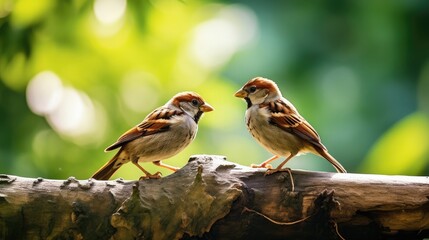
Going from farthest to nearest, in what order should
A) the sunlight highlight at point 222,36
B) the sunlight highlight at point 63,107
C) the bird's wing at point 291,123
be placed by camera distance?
the sunlight highlight at point 222,36 < the sunlight highlight at point 63,107 < the bird's wing at point 291,123

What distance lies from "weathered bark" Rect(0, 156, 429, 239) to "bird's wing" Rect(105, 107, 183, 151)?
19.8 inches

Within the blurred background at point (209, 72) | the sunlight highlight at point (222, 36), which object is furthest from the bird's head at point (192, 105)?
the sunlight highlight at point (222, 36)

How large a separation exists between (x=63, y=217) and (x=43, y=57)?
8.38 feet

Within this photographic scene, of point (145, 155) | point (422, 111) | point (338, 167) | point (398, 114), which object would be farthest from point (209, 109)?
point (398, 114)

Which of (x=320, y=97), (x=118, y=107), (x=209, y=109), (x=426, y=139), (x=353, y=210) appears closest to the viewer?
(x=353, y=210)

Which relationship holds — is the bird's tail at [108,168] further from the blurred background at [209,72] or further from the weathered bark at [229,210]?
the blurred background at [209,72]

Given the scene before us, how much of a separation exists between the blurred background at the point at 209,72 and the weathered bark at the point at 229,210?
5.22ft

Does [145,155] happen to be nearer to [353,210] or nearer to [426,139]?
[353,210]

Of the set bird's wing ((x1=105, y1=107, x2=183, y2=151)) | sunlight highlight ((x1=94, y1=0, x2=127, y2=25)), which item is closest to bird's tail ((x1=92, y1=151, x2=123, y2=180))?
bird's wing ((x1=105, y1=107, x2=183, y2=151))

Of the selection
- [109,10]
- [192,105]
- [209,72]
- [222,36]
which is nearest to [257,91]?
[192,105]

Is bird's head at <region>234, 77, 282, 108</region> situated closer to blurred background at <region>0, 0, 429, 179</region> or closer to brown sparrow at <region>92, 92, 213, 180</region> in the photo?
brown sparrow at <region>92, 92, 213, 180</region>

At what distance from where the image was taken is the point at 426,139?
17.5 ft

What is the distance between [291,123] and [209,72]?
8.22 feet

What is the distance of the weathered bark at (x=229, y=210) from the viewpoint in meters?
3.26
